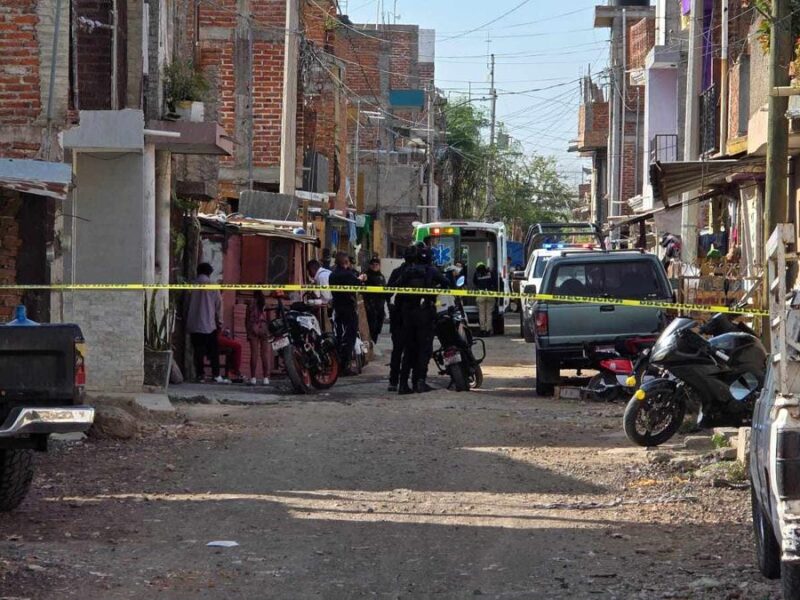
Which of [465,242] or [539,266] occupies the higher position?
[465,242]

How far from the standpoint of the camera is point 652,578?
782 cm

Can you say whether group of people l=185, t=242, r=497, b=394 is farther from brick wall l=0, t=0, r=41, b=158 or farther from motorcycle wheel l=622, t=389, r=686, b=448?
motorcycle wheel l=622, t=389, r=686, b=448

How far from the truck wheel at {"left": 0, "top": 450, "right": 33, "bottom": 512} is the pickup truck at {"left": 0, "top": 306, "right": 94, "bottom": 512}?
0.68 meters

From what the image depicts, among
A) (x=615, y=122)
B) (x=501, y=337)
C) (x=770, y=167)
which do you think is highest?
(x=615, y=122)

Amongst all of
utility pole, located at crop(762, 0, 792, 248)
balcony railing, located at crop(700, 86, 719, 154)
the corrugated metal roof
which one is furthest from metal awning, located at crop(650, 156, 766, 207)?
balcony railing, located at crop(700, 86, 719, 154)

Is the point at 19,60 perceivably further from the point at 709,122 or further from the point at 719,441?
the point at 709,122

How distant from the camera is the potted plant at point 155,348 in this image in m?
18.0

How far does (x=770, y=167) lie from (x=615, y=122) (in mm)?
43395

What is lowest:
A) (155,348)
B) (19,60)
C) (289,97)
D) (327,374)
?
(327,374)

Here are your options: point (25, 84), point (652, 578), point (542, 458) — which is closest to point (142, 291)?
point (25, 84)

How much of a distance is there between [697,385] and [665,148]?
3424 cm

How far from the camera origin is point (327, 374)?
67.0ft

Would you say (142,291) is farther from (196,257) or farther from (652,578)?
(652,578)

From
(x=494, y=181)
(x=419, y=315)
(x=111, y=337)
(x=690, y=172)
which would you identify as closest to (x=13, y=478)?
(x=111, y=337)
